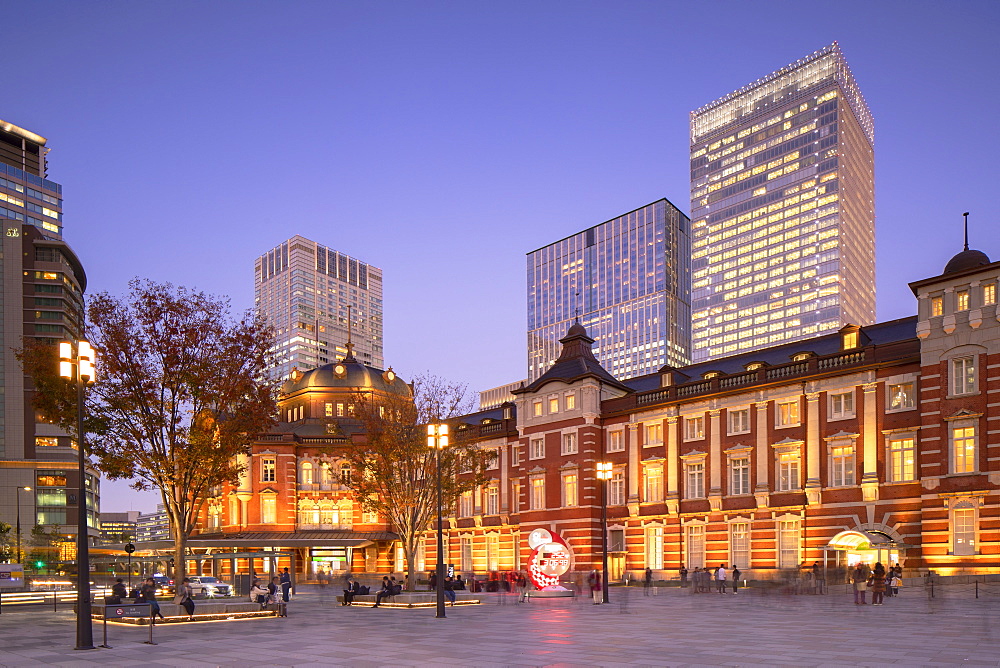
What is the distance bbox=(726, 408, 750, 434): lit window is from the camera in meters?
56.1

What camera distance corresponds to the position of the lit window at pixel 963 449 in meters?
44.8

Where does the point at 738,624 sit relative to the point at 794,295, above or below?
below

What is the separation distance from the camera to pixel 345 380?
87750 mm

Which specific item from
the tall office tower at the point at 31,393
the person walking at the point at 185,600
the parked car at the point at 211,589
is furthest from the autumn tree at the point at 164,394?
the tall office tower at the point at 31,393

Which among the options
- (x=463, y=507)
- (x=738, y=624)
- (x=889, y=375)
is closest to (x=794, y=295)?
(x=463, y=507)

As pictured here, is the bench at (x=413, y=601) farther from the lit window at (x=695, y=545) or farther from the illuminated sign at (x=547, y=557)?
the lit window at (x=695, y=545)

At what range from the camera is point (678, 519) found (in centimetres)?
5903

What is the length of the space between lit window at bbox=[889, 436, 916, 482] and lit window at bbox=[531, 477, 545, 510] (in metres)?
26.4

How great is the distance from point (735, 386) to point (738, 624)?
1221 inches

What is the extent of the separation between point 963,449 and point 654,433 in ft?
68.6

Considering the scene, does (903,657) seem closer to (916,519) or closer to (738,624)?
(738,624)

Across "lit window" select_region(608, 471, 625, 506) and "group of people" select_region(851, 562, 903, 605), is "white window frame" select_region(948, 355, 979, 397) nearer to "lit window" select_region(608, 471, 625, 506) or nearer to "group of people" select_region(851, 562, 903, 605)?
"group of people" select_region(851, 562, 903, 605)

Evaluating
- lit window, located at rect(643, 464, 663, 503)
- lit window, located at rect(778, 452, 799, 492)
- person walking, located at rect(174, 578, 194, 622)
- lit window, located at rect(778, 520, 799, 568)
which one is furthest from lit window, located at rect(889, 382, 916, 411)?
person walking, located at rect(174, 578, 194, 622)

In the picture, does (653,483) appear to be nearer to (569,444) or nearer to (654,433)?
(654,433)
